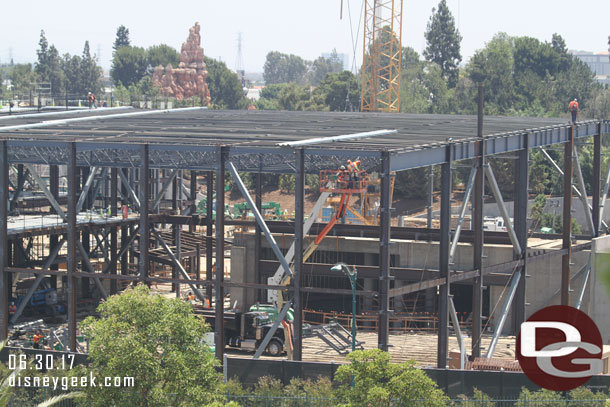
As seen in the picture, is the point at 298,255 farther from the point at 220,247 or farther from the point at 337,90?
the point at 337,90

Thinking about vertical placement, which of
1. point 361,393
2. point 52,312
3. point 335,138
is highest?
point 335,138

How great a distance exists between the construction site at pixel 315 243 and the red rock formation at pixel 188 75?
98.9m

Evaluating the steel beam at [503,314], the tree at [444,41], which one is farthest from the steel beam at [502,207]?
the tree at [444,41]

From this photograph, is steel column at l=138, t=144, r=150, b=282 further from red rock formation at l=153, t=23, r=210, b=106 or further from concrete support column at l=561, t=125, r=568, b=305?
red rock formation at l=153, t=23, r=210, b=106

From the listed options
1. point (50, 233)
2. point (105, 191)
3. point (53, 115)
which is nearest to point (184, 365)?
point (50, 233)

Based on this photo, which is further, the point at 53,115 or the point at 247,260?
the point at 53,115

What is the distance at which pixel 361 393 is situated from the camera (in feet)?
87.9

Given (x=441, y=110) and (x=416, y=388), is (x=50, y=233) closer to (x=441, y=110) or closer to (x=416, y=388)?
(x=416, y=388)

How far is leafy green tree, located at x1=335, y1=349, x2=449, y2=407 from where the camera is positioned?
26750mm

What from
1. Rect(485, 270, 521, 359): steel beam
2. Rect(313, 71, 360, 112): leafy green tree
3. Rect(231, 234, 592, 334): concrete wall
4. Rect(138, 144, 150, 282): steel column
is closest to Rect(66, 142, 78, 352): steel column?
Rect(138, 144, 150, 282): steel column

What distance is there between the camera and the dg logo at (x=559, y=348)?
3419 cm

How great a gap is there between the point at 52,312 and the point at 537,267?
26254 mm

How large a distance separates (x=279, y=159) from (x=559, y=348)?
14.8 m

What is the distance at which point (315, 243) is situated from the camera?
148 feet
